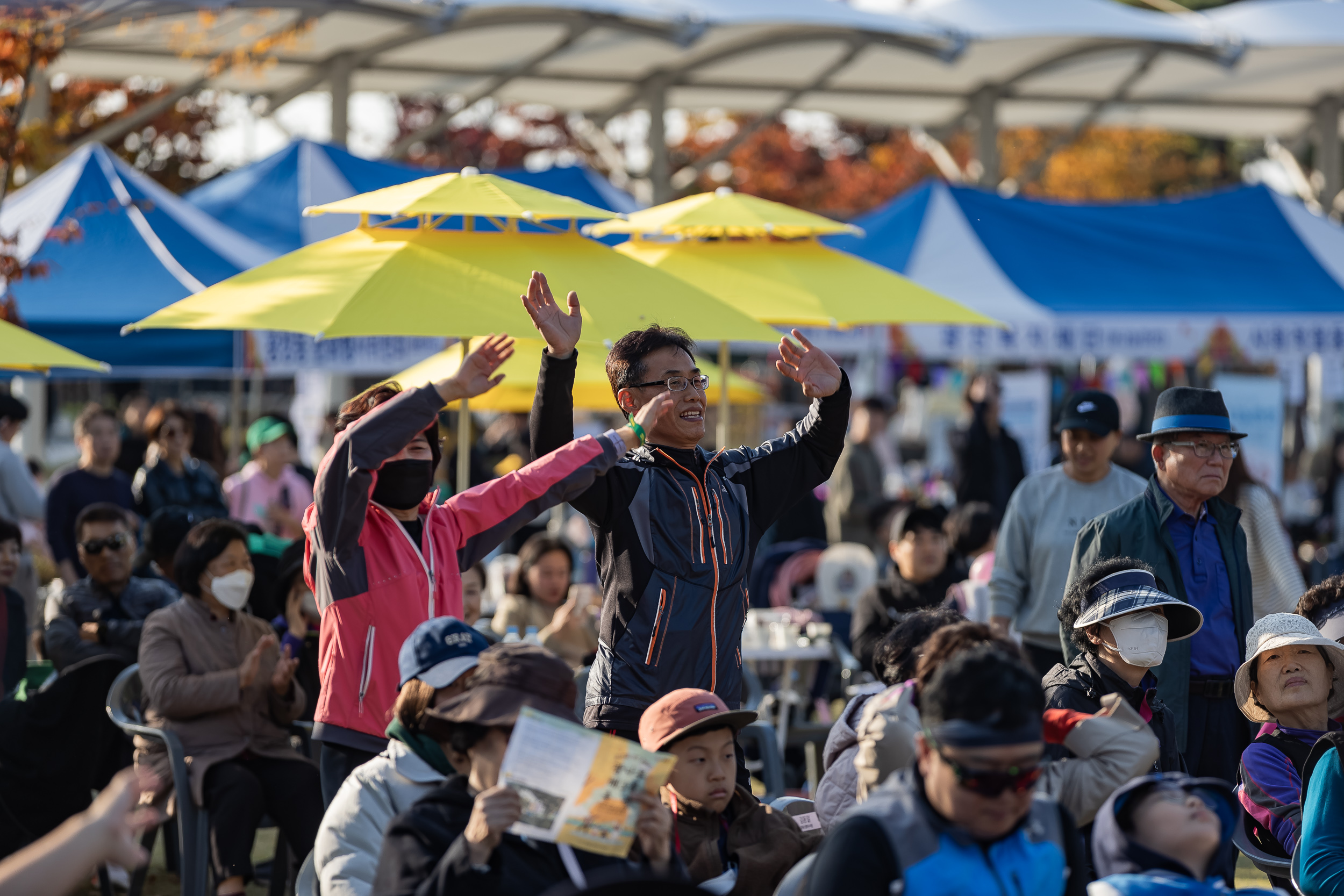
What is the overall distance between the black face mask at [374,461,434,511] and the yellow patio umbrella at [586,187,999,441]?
11.9 feet

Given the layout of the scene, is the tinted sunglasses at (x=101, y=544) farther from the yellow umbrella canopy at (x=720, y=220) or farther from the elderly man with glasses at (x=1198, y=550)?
the elderly man with glasses at (x=1198, y=550)

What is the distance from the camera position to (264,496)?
8.55 meters

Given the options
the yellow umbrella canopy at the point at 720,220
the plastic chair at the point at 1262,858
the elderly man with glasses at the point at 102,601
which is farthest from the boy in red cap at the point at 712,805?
the yellow umbrella canopy at the point at 720,220

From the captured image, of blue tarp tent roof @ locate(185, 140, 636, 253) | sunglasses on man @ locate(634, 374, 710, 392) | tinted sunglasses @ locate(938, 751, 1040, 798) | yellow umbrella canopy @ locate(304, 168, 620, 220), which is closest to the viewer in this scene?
tinted sunglasses @ locate(938, 751, 1040, 798)

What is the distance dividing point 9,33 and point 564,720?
8.25 meters

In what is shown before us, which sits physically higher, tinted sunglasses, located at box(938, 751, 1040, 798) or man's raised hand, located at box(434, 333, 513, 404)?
man's raised hand, located at box(434, 333, 513, 404)

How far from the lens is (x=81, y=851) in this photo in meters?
2.22

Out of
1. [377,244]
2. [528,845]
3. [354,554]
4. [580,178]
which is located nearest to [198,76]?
[580,178]

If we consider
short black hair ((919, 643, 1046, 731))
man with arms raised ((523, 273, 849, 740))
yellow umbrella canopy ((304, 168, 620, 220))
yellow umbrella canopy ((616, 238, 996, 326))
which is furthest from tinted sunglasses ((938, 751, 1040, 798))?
yellow umbrella canopy ((616, 238, 996, 326))

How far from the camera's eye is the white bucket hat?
419 centimetres

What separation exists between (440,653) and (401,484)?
0.75 meters

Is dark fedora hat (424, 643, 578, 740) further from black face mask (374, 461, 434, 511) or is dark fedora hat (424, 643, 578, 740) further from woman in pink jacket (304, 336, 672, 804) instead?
black face mask (374, 461, 434, 511)

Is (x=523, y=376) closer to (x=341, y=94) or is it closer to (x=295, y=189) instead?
(x=295, y=189)

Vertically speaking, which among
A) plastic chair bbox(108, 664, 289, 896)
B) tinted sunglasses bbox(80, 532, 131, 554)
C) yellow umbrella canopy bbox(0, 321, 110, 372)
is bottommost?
plastic chair bbox(108, 664, 289, 896)
